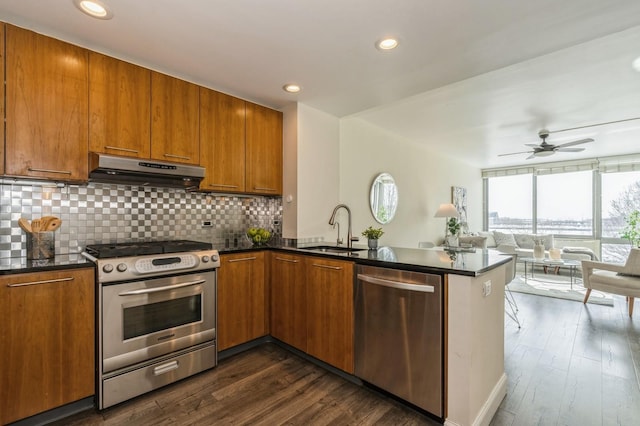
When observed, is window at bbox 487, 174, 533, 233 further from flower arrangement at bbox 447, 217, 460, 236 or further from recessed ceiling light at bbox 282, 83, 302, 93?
recessed ceiling light at bbox 282, 83, 302, 93

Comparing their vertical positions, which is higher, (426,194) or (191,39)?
(191,39)

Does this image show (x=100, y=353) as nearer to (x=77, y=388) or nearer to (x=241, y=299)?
(x=77, y=388)

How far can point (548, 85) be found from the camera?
2912 millimetres

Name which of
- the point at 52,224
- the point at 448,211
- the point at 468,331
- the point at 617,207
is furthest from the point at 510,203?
the point at 52,224

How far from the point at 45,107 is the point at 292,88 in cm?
177

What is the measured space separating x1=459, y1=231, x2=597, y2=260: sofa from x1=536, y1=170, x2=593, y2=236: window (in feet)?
1.79

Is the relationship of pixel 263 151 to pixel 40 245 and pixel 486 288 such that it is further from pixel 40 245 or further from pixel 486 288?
pixel 486 288

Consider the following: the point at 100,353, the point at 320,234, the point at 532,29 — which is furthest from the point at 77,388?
the point at 532,29

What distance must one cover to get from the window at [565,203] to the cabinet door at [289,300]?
7.12 metres

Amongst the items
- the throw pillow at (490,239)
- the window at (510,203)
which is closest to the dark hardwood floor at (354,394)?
the throw pillow at (490,239)

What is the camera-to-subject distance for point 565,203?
22.2 ft

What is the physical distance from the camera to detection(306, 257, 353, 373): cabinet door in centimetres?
218

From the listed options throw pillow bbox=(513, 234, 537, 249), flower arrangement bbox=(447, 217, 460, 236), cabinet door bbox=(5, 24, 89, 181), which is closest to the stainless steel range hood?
cabinet door bbox=(5, 24, 89, 181)

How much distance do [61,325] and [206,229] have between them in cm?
137
